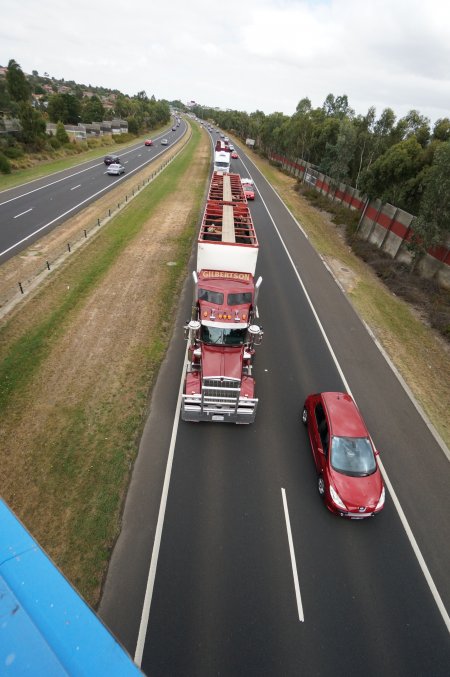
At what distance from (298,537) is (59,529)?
6.62 meters

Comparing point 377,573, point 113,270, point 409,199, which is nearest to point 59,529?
point 377,573

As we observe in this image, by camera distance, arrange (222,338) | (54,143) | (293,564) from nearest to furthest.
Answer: (293,564), (222,338), (54,143)

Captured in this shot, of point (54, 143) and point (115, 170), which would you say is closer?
point (115, 170)

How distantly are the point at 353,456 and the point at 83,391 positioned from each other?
1027cm

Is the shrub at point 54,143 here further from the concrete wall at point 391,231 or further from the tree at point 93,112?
the concrete wall at point 391,231

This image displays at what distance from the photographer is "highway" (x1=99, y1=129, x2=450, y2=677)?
7.69 m

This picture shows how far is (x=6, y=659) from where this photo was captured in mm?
3895

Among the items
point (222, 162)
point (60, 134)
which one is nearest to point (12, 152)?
point (60, 134)

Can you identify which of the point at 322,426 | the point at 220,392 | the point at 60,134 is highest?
the point at 60,134

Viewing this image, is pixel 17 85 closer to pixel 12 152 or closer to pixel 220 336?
pixel 12 152

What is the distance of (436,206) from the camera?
854 inches

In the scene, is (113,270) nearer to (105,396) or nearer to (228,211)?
(228,211)

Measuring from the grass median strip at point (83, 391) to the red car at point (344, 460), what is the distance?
6204 millimetres

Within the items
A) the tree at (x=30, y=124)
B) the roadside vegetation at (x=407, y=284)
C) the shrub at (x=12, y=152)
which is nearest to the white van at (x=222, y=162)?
the roadside vegetation at (x=407, y=284)
